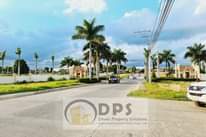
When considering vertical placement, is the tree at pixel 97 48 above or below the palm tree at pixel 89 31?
below

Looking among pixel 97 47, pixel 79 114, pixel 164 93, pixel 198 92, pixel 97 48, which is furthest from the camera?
pixel 97 48

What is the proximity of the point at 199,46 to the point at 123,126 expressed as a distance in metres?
88.9

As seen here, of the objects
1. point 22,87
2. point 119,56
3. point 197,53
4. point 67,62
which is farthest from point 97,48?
point 67,62

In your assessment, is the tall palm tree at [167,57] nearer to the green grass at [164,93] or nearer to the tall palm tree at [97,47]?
the tall palm tree at [97,47]

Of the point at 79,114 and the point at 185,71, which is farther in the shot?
the point at 185,71

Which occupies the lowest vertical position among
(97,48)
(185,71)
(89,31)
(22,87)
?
(22,87)

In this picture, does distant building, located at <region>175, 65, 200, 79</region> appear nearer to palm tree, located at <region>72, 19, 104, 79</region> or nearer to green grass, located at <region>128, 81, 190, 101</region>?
palm tree, located at <region>72, 19, 104, 79</region>

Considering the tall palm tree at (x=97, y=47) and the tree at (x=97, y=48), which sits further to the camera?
the tree at (x=97, y=48)

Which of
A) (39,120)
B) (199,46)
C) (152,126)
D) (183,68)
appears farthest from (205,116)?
(183,68)

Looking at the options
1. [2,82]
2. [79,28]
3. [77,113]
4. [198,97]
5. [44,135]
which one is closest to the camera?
[44,135]

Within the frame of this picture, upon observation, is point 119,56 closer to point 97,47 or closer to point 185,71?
point 185,71

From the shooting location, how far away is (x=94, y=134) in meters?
8.21

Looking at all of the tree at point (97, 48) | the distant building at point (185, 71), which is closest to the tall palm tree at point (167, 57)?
the distant building at point (185, 71)

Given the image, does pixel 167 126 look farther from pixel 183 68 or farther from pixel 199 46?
pixel 183 68
